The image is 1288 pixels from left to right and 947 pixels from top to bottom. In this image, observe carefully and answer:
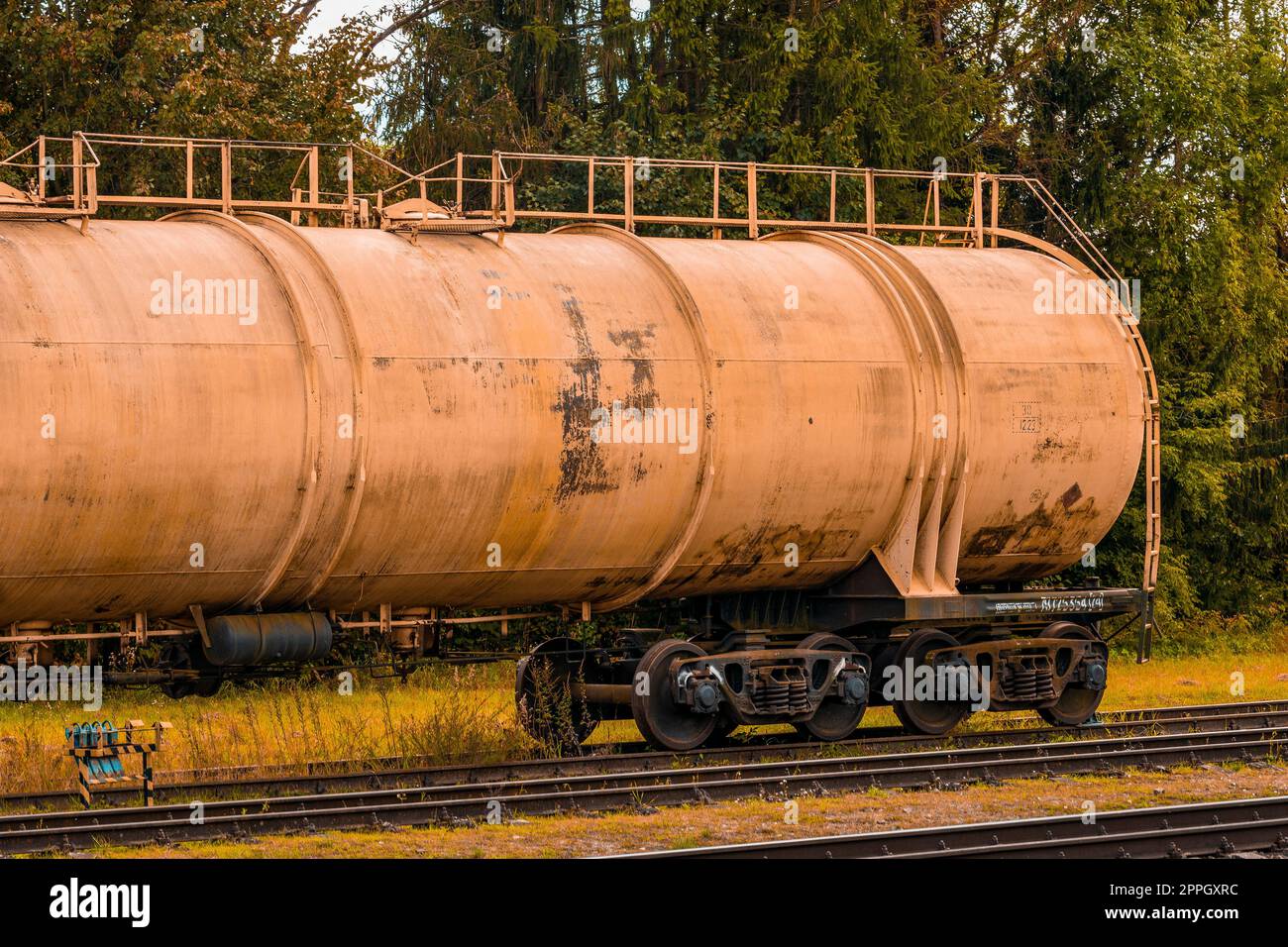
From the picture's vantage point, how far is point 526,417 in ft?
48.1

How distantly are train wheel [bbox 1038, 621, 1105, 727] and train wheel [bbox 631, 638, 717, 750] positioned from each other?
12.5ft

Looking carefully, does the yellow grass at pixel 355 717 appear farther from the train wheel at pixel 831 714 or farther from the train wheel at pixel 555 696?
the train wheel at pixel 831 714

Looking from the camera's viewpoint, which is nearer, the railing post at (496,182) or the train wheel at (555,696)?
the railing post at (496,182)

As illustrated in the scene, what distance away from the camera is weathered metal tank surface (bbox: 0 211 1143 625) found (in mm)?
13211

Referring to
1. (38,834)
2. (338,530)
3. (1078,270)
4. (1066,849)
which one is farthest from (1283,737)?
(38,834)

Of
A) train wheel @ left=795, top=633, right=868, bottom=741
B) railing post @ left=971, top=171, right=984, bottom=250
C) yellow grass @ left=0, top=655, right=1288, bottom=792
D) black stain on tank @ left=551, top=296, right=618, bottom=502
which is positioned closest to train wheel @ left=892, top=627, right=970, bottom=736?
train wheel @ left=795, top=633, right=868, bottom=741

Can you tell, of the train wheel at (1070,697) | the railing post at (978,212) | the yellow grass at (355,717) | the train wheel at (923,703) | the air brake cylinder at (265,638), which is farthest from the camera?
the railing post at (978,212)

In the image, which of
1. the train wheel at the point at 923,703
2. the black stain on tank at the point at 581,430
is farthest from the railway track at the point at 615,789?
the black stain on tank at the point at 581,430

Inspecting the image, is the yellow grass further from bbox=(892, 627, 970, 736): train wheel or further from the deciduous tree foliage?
the deciduous tree foliage

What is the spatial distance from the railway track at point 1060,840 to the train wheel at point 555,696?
5.46 m

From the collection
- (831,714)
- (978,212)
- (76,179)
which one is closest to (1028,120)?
(978,212)

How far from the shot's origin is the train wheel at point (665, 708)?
15.8 m

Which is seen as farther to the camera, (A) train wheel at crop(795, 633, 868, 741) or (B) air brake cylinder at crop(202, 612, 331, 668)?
(A) train wheel at crop(795, 633, 868, 741)

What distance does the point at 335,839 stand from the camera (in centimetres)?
1204
